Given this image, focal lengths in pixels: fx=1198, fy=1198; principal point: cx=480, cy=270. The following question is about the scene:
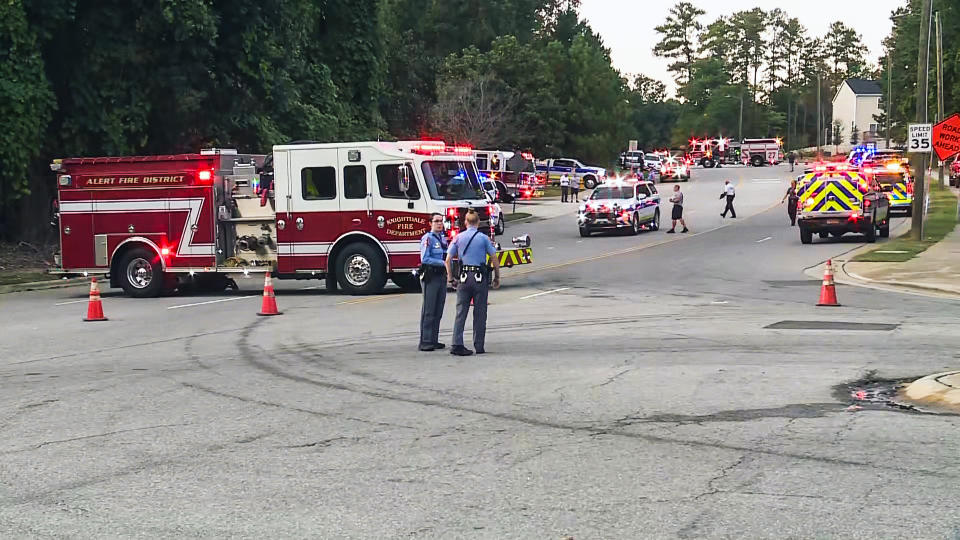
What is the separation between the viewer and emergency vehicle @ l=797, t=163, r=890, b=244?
31.9 m

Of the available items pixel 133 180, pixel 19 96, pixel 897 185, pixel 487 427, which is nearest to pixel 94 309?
pixel 133 180

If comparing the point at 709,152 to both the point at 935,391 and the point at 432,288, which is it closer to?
the point at 432,288

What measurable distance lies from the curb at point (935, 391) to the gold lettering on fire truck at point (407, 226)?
1202cm

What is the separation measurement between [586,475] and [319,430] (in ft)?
8.22

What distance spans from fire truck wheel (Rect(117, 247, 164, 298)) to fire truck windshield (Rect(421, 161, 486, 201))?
5.65 meters

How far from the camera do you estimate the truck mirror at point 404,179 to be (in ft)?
70.8

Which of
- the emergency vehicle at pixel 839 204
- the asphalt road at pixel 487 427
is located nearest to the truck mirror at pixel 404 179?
the asphalt road at pixel 487 427

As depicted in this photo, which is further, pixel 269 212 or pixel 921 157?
pixel 921 157

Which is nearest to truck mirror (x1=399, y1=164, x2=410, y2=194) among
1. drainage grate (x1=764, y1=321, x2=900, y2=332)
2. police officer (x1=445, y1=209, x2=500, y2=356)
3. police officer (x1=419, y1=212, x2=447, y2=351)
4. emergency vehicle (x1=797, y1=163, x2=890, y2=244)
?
police officer (x1=419, y1=212, x2=447, y2=351)

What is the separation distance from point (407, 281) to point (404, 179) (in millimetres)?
2506

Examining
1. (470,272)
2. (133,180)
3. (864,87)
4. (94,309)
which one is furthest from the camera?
(864,87)

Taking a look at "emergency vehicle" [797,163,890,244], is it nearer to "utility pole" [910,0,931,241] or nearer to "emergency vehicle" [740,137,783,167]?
"utility pole" [910,0,931,241]

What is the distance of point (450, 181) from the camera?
22078 millimetres

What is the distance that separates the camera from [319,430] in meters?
9.24
